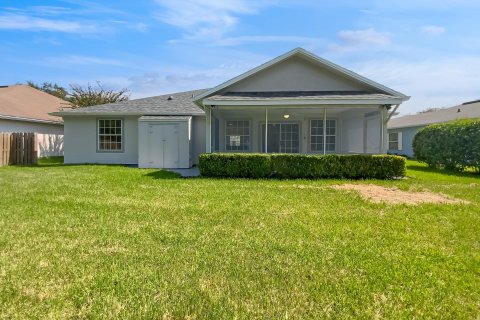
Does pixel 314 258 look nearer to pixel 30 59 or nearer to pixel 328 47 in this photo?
pixel 328 47

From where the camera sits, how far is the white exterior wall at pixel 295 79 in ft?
49.8

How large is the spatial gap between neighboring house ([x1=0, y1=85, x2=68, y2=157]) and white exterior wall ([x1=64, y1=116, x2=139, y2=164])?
471 cm

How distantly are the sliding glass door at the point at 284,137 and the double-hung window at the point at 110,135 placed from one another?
25.0 feet

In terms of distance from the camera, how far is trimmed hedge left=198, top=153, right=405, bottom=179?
12.6 m

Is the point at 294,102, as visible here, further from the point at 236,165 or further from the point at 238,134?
the point at 238,134

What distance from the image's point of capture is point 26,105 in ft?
80.4

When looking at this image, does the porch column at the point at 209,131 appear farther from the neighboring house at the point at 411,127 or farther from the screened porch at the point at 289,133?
the neighboring house at the point at 411,127

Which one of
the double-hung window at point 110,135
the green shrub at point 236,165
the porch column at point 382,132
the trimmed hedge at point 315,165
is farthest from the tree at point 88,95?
the porch column at point 382,132

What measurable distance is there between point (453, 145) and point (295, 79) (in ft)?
26.3

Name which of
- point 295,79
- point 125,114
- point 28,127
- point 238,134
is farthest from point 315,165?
point 28,127

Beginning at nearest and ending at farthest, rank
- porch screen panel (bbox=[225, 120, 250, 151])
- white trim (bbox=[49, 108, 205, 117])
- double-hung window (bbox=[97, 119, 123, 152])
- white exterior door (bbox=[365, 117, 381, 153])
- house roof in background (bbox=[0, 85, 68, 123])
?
white exterior door (bbox=[365, 117, 381, 153]) < white trim (bbox=[49, 108, 205, 117]) < double-hung window (bbox=[97, 119, 123, 152]) < porch screen panel (bbox=[225, 120, 250, 151]) < house roof in background (bbox=[0, 85, 68, 123])

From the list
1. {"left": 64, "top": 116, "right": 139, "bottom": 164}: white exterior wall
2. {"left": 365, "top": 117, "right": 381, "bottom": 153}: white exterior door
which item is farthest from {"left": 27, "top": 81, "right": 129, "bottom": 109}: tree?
{"left": 365, "top": 117, "right": 381, "bottom": 153}: white exterior door

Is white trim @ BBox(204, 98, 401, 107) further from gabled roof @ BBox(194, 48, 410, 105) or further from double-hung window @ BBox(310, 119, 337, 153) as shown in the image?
double-hung window @ BBox(310, 119, 337, 153)

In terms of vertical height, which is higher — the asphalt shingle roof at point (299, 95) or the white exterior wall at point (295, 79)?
the white exterior wall at point (295, 79)
